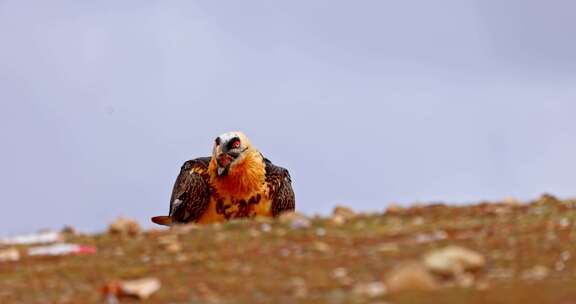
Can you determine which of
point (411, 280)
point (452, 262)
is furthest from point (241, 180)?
point (411, 280)

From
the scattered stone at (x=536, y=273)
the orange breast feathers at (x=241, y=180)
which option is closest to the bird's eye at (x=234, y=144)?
the orange breast feathers at (x=241, y=180)

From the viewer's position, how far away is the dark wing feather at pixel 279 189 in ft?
56.1

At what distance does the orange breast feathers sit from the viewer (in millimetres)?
16641

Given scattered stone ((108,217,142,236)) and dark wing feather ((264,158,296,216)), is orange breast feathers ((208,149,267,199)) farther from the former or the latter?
scattered stone ((108,217,142,236))

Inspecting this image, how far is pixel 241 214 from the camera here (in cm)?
1658

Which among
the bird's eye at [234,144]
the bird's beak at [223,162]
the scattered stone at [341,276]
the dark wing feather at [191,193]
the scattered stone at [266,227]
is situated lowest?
the scattered stone at [341,276]

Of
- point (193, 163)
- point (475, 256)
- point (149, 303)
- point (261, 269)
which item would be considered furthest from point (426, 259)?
point (193, 163)

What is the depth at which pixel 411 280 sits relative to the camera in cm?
780

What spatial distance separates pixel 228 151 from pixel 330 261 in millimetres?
7562

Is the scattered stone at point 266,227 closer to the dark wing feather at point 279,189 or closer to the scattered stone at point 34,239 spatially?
the scattered stone at point 34,239

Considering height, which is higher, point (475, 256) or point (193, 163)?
point (193, 163)

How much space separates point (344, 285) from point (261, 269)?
99 centimetres

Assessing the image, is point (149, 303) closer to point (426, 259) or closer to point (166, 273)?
point (166, 273)

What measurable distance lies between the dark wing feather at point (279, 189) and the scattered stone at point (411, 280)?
9100 mm
